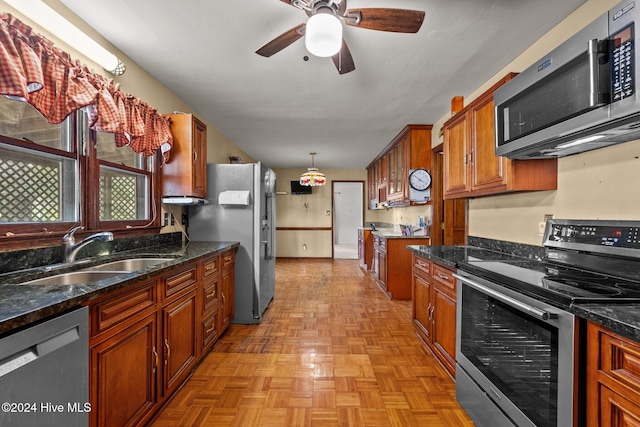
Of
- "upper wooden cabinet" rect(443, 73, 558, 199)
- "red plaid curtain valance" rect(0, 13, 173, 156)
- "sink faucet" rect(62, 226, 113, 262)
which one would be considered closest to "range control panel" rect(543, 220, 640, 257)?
"upper wooden cabinet" rect(443, 73, 558, 199)

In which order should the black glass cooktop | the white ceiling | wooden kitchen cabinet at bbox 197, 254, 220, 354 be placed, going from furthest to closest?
wooden kitchen cabinet at bbox 197, 254, 220, 354, the white ceiling, the black glass cooktop

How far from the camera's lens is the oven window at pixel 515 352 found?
1.08 metres

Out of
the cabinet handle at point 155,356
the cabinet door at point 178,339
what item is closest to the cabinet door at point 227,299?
the cabinet door at point 178,339

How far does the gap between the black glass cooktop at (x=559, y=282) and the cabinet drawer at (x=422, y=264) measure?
663 mm

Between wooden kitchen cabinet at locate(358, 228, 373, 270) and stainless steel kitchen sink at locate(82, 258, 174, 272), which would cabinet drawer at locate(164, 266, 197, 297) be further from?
wooden kitchen cabinet at locate(358, 228, 373, 270)

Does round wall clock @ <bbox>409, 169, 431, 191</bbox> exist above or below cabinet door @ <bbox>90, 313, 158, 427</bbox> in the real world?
above

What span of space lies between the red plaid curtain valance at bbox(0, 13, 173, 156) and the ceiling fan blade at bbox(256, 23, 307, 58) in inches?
40.0

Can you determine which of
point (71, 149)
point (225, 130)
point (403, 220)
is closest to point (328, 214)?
point (403, 220)

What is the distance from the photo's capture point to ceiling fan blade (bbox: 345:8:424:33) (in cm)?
142

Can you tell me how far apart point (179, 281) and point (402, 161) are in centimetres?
349

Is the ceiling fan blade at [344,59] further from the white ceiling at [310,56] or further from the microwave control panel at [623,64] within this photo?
the microwave control panel at [623,64]

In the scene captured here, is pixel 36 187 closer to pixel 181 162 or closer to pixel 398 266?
pixel 181 162

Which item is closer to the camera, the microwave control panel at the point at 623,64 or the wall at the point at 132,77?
the microwave control panel at the point at 623,64

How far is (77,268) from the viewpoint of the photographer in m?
1.58
